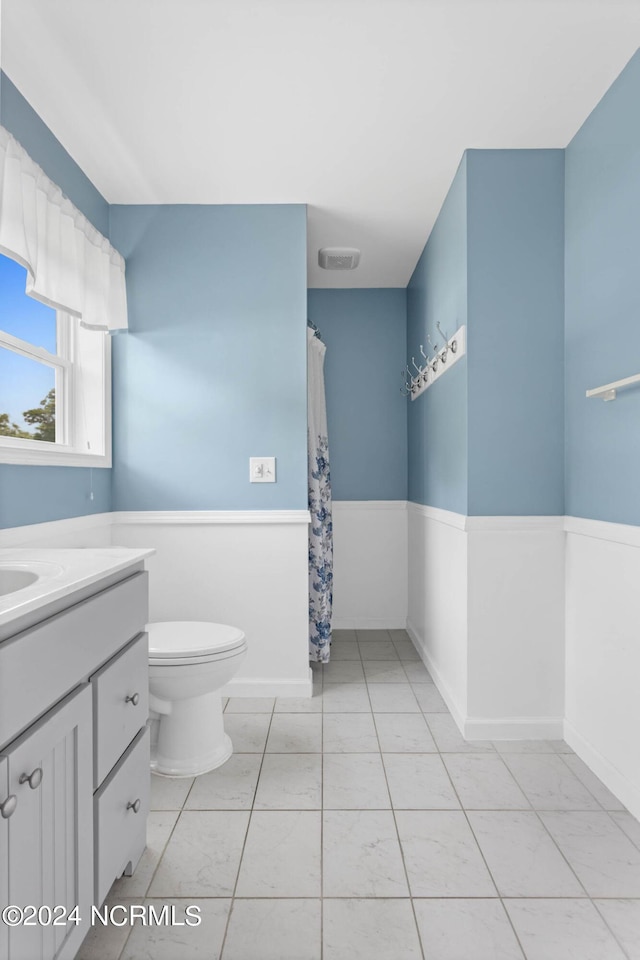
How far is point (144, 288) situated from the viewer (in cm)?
265

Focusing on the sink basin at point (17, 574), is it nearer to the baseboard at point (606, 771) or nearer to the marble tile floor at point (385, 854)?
the marble tile floor at point (385, 854)

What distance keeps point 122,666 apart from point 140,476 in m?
1.48

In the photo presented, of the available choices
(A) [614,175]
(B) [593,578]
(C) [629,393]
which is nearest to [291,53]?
(A) [614,175]

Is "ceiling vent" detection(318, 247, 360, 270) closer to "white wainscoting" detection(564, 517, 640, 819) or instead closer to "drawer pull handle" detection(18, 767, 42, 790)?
"white wainscoting" detection(564, 517, 640, 819)

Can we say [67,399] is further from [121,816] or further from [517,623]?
[517,623]

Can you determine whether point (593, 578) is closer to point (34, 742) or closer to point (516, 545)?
point (516, 545)

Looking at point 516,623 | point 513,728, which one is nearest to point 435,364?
point 516,623

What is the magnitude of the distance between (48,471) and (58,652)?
4.01ft

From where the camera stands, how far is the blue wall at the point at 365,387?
3.81m

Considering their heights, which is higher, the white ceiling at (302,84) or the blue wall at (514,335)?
the white ceiling at (302,84)

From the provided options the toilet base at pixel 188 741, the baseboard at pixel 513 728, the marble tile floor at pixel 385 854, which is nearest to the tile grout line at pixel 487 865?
the marble tile floor at pixel 385 854

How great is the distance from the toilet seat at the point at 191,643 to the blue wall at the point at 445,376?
1046 mm

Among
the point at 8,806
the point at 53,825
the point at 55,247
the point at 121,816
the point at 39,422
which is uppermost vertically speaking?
the point at 55,247

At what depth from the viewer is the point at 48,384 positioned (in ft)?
7.45
